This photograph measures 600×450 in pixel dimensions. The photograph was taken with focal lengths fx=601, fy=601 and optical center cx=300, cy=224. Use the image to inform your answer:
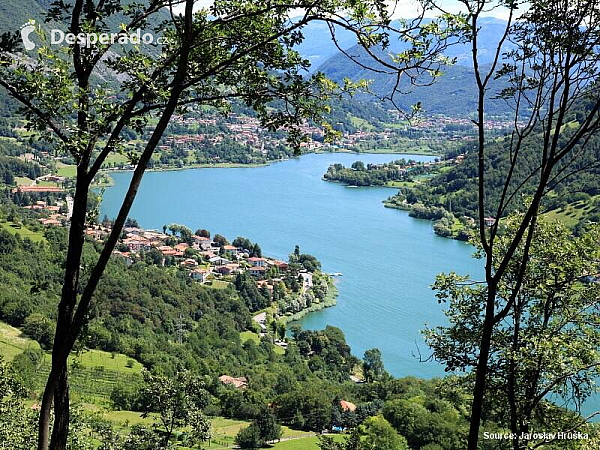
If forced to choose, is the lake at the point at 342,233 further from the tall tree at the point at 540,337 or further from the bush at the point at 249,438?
the tall tree at the point at 540,337

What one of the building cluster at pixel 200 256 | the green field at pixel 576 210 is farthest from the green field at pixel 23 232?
the green field at pixel 576 210

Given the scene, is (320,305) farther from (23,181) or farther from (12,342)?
(23,181)

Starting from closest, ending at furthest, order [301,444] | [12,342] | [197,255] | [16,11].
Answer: [301,444], [12,342], [197,255], [16,11]

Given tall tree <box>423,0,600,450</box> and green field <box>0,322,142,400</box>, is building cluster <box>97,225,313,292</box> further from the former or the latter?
tall tree <box>423,0,600,450</box>

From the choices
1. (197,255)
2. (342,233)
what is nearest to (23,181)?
(197,255)

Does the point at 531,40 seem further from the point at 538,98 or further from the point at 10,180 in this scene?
the point at 10,180

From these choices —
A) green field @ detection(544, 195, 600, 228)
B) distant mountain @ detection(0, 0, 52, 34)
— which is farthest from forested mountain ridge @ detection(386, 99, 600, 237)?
distant mountain @ detection(0, 0, 52, 34)
